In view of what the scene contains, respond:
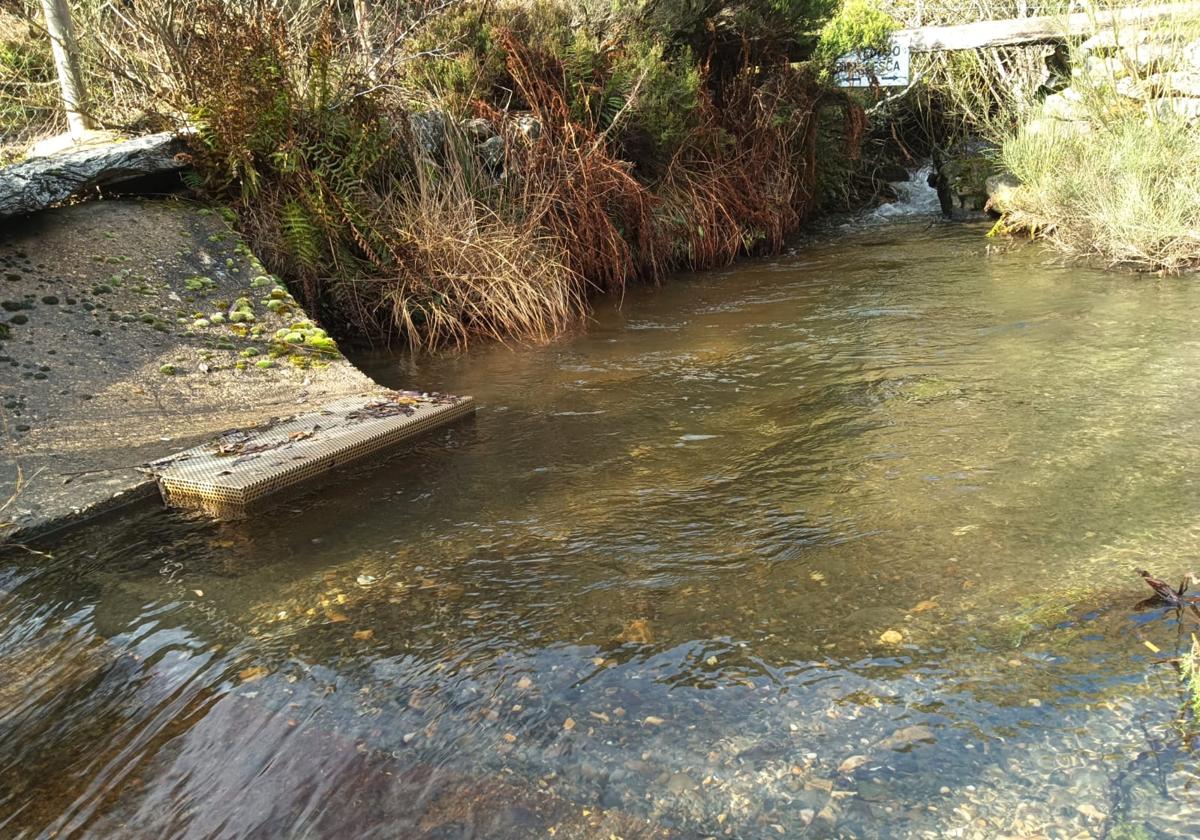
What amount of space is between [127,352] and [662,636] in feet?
12.4

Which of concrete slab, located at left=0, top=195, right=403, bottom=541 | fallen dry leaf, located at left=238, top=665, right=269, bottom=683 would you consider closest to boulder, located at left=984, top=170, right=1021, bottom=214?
concrete slab, located at left=0, top=195, right=403, bottom=541

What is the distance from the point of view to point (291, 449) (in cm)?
428

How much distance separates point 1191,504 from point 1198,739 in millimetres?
1459

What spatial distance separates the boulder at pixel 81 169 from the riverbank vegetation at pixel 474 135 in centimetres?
20

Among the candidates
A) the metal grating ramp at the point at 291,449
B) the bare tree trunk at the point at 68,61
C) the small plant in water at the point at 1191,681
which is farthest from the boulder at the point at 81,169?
the small plant in water at the point at 1191,681

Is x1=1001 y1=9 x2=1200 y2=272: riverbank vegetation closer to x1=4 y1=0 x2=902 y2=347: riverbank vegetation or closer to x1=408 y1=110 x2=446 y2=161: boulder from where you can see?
x1=4 y1=0 x2=902 y2=347: riverbank vegetation

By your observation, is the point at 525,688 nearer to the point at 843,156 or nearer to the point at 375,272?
the point at 375,272

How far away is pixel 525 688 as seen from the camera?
2623 mm

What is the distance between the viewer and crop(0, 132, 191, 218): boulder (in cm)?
563

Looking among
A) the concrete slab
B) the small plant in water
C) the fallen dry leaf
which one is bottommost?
the small plant in water

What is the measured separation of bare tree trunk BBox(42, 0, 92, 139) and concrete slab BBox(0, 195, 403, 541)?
106 centimetres

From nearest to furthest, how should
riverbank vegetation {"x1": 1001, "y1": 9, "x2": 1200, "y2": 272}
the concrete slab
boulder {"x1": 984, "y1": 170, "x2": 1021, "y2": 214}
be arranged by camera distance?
the concrete slab < riverbank vegetation {"x1": 1001, "y1": 9, "x2": 1200, "y2": 272} < boulder {"x1": 984, "y1": 170, "x2": 1021, "y2": 214}

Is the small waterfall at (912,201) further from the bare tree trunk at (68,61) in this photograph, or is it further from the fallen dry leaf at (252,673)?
the fallen dry leaf at (252,673)

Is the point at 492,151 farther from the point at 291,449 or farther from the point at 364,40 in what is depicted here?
the point at 291,449
